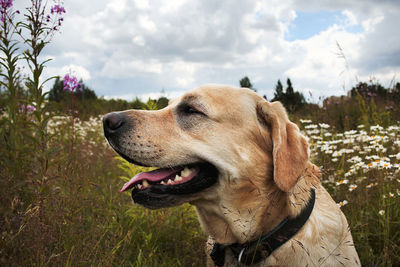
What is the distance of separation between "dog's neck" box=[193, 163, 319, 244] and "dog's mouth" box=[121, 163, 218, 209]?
6.7 inches

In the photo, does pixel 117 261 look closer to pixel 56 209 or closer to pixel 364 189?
pixel 56 209

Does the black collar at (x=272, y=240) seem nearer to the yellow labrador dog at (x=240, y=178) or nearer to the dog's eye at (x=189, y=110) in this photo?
the yellow labrador dog at (x=240, y=178)

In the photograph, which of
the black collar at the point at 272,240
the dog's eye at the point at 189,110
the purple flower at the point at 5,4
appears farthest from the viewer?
the purple flower at the point at 5,4

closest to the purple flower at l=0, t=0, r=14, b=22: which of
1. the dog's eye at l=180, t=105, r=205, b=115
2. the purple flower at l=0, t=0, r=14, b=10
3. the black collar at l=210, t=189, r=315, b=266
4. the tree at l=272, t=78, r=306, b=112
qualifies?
the purple flower at l=0, t=0, r=14, b=10

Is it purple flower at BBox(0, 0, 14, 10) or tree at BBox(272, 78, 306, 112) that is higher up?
purple flower at BBox(0, 0, 14, 10)

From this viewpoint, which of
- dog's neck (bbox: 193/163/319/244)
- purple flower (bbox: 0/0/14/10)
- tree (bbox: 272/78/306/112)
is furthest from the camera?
tree (bbox: 272/78/306/112)

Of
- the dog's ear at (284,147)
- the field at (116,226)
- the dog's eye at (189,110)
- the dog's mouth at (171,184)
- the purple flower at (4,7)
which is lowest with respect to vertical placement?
the field at (116,226)

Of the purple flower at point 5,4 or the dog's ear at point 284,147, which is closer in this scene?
the dog's ear at point 284,147

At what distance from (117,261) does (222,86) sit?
1.68 meters

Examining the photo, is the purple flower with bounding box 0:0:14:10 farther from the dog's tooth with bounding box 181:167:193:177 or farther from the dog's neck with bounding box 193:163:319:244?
the dog's neck with bounding box 193:163:319:244

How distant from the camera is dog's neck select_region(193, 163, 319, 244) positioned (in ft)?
7.07

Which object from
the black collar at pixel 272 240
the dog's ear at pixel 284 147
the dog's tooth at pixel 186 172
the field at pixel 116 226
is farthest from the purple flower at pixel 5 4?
the black collar at pixel 272 240

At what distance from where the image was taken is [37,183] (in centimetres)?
251

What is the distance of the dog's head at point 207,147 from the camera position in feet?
7.20
